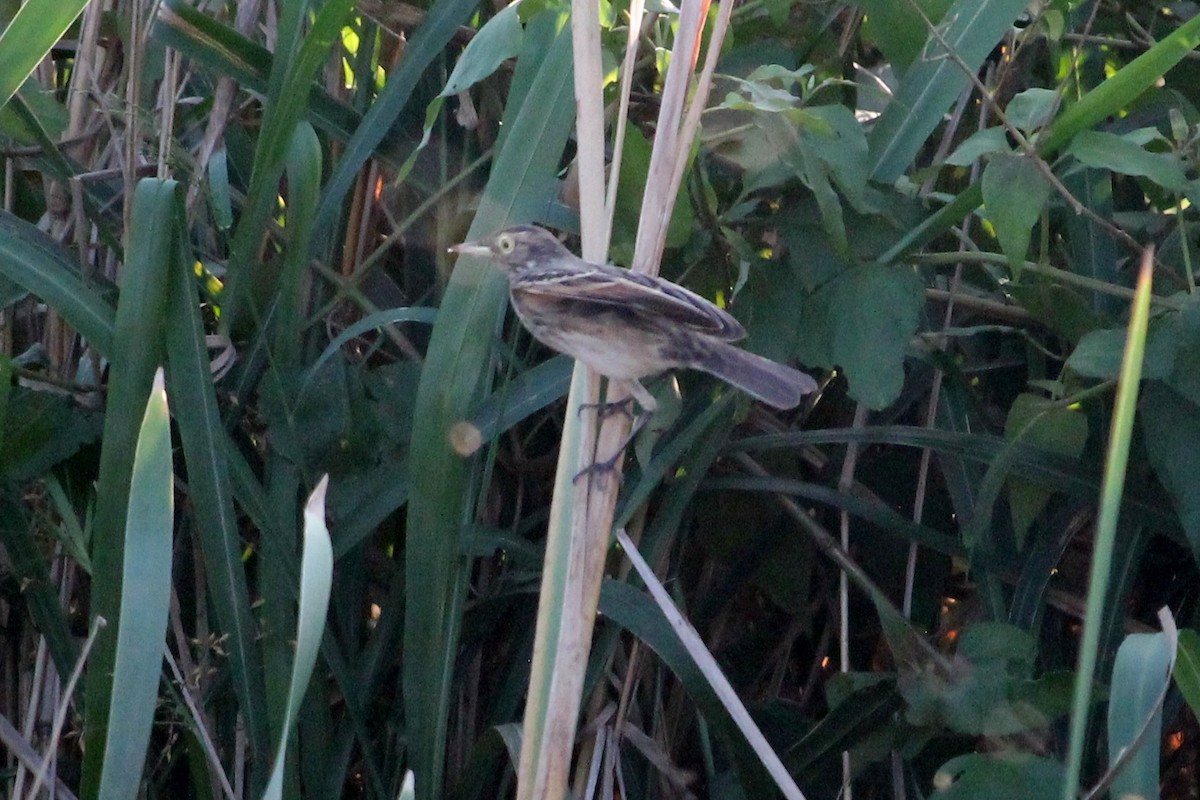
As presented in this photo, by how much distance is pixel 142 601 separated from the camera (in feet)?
5.92

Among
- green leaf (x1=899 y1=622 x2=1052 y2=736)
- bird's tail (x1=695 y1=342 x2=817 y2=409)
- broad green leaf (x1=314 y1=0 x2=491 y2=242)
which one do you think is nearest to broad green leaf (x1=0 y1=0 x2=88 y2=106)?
broad green leaf (x1=314 y1=0 x2=491 y2=242)

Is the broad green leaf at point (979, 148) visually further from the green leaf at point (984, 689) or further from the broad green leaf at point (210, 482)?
the broad green leaf at point (210, 482)

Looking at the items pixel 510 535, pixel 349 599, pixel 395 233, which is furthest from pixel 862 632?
pixel 395 233

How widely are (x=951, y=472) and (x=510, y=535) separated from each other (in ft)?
3.14

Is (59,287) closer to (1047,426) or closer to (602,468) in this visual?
(602,468)

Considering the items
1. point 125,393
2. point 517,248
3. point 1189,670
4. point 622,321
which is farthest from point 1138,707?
point 125,393

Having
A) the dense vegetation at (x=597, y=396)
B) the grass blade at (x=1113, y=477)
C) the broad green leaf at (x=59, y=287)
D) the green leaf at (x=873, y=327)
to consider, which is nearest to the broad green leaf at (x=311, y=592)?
the dense vegetation at (x=597, y=396)

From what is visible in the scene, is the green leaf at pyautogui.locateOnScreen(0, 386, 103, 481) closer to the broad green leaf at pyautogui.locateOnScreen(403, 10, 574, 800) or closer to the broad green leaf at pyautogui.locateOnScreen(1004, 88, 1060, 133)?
the broad green leaf at pyautogui.locateOnScreen(403, 10, 574, 800)

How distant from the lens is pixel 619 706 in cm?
272

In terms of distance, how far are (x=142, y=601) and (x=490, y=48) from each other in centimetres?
105

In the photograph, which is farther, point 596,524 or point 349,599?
point 349,599

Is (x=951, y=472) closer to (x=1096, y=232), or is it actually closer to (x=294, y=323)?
(x=1096, y=232)

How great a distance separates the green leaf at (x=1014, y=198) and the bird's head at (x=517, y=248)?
0.83m

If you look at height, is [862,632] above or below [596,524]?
below
